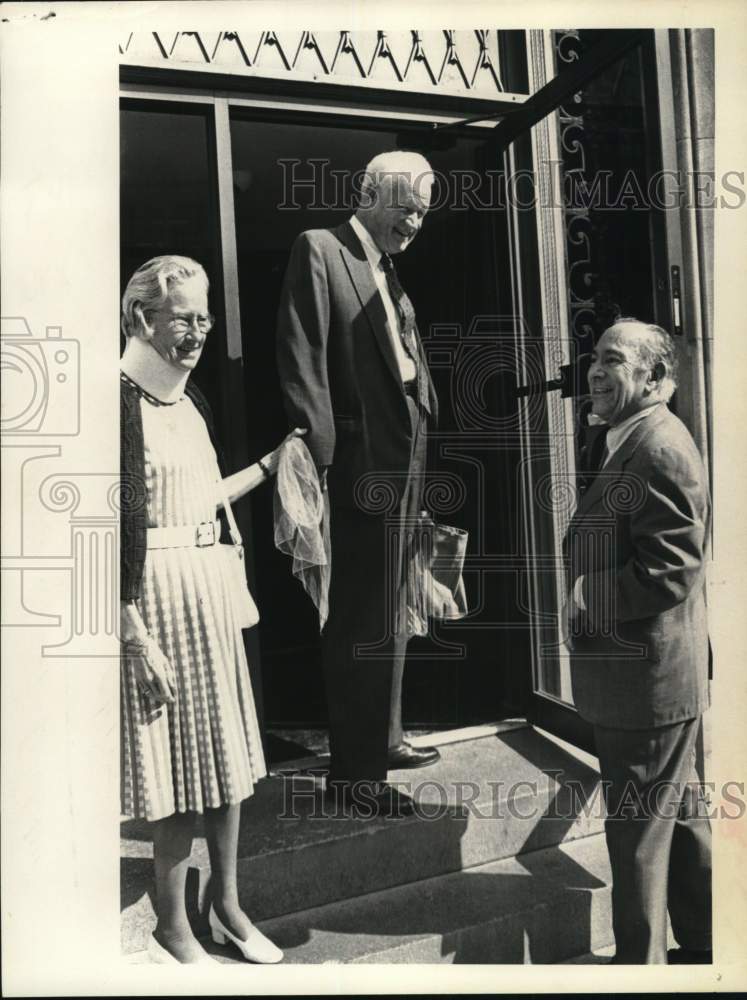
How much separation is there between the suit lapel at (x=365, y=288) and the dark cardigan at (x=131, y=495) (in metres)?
0.59

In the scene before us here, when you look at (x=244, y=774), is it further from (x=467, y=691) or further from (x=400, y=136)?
(x=400, y=136)

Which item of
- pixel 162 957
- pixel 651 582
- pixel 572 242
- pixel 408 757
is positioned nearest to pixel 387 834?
pixel 408 757

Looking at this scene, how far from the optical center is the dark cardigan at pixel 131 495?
7.45ft

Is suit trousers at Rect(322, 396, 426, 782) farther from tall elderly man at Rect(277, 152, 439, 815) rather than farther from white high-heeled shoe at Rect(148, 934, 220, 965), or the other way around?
white high-heeled shoe at Rect(148, 934, 220, 965)

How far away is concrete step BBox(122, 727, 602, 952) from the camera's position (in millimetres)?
2344

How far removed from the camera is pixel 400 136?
2.49 meters

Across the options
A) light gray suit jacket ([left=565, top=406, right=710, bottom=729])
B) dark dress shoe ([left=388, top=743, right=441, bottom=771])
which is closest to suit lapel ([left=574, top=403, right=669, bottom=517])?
light gray suit jacket ([left=565, top=406, right=710, bottom=729])

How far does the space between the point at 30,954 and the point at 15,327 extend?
182 cm

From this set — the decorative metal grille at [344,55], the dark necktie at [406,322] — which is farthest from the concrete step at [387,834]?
the decorative metal grille at [344,55]

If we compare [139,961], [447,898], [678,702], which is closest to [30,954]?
[139,961]

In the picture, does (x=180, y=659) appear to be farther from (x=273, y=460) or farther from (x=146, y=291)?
(x=146, y=291)

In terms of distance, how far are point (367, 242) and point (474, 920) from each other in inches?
80.5

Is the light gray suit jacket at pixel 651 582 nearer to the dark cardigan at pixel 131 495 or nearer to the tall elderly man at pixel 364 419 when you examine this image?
the tall elderly man at pixel 364 419

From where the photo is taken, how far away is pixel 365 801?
2455 mm
